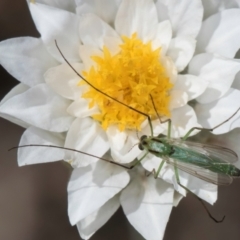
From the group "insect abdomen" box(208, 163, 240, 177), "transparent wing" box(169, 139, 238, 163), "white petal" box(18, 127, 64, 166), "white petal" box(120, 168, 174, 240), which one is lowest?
"white petal" box(120, 168, 174, 240)

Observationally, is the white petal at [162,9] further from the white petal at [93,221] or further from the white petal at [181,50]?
the white petal at [93,221]

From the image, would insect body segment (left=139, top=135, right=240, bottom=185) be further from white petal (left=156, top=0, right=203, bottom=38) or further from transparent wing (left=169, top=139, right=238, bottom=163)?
white petal (left=156, top=0, right=203, bottom=38)

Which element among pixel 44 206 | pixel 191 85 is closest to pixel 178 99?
pixel 191 85

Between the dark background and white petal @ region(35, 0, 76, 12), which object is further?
the dark background

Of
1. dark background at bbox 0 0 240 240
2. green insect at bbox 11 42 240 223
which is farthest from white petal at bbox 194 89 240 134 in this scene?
dark background at bbox 0 0 240 240

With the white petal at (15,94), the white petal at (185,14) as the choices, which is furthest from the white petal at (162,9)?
the white petal at (15,94)

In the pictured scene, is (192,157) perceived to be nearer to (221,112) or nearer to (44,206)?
(221,112)
